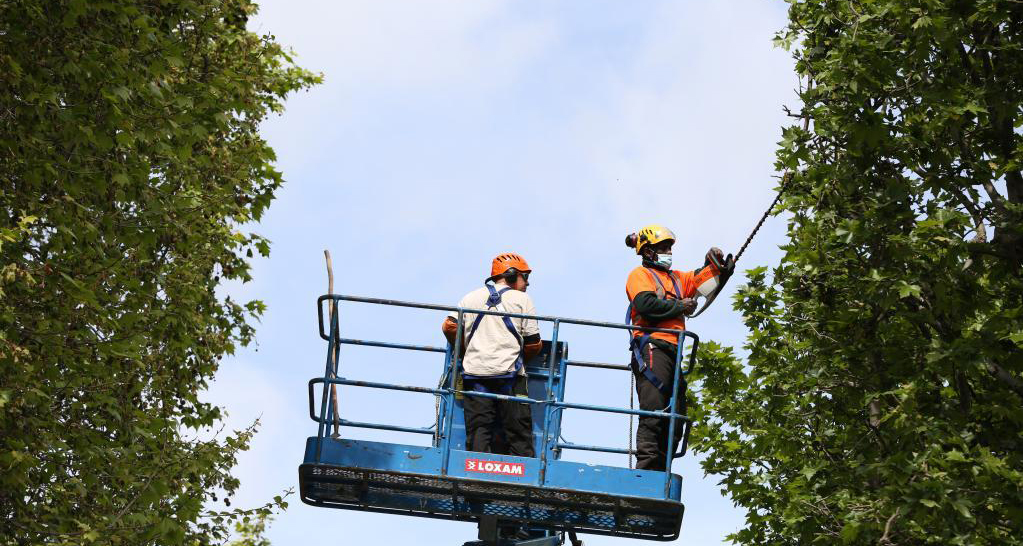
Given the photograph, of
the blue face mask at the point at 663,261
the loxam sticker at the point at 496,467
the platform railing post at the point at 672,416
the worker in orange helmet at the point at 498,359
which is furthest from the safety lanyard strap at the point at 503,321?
the blue face mask at the point at 663,261

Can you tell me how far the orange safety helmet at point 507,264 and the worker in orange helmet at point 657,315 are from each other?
37.3 inches

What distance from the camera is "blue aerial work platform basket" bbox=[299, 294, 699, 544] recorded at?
11.7 metres

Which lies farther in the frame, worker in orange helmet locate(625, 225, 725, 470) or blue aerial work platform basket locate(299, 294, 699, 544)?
worker in orange helmet locate(625, 225, 725, 470)

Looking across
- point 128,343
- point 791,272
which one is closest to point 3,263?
point 128,343

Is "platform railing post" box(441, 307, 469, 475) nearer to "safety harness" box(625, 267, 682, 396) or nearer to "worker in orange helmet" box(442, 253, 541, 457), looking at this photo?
"worker in orange helmet" box(442, 253, 541, 457)

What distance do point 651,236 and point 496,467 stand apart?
260 cm

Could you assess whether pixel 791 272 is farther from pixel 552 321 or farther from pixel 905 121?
pixel 552 321

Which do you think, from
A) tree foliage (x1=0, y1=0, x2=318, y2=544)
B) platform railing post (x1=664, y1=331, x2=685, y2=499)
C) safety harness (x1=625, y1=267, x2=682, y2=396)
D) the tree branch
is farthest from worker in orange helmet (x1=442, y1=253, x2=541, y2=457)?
the tree branch

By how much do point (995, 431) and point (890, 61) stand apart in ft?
11.9

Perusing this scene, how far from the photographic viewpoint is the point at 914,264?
13164mm

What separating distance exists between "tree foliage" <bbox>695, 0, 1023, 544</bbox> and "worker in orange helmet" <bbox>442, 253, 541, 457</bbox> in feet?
10.6

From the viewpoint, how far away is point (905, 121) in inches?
541

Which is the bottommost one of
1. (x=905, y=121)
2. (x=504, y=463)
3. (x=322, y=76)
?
(x=504, y=463)

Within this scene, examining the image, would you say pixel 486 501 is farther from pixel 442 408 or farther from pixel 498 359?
pixel 498 359
